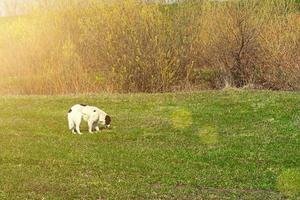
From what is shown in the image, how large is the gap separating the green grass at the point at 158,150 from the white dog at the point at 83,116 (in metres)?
0.45

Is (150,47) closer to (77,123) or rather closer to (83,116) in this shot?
(83,116)

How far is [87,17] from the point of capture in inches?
1714

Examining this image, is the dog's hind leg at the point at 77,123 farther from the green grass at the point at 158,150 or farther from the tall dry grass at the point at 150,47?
the tall dry grass at the point at 150,47

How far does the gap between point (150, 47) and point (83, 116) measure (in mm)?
19574

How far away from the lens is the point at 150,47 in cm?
4206

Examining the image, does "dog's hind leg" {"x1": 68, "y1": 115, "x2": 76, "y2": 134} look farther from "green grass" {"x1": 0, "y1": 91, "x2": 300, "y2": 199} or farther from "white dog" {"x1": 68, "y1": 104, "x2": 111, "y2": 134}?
"green grass" {"x1": 0, "y1": 91, "x2": 300, "y2": 199}

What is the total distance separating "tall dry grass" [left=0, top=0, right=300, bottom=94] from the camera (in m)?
42.2

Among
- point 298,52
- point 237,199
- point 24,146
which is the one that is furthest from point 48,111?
point 298,52

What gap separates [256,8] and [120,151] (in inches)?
1051

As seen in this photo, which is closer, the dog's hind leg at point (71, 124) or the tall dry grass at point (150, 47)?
the dog's hind leg at point (71, 124)

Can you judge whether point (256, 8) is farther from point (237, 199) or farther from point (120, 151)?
point (237, 199)

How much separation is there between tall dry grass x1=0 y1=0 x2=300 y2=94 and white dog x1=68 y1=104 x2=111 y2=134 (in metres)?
17.9

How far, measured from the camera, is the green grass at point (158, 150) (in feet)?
49.3

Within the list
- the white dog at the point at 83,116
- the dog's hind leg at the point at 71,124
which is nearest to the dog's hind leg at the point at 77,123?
the white dog at the point at 83,116
